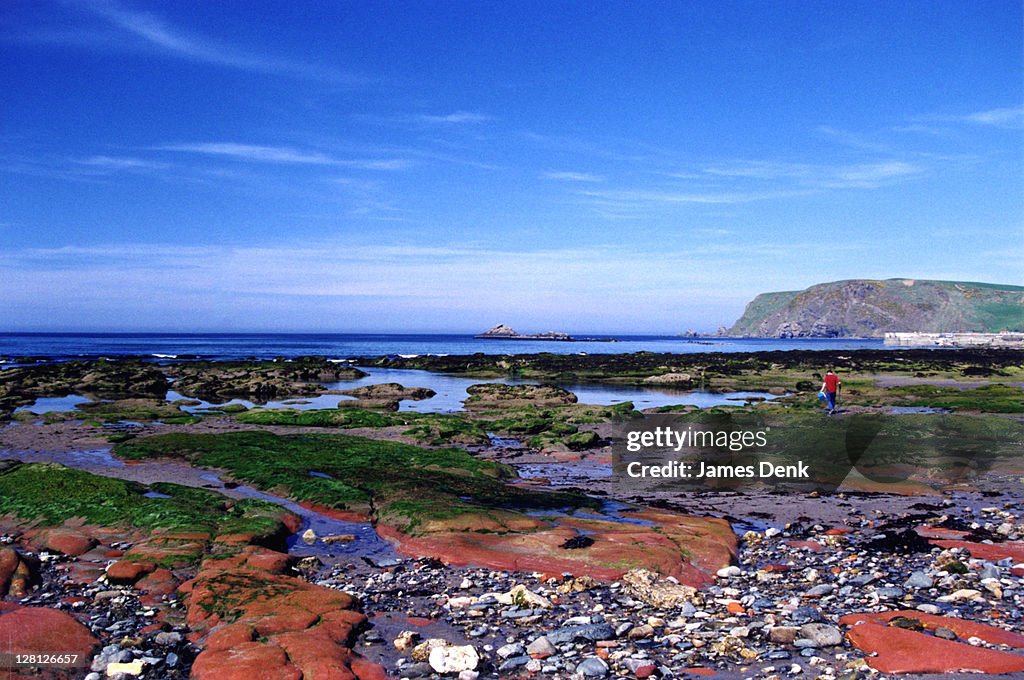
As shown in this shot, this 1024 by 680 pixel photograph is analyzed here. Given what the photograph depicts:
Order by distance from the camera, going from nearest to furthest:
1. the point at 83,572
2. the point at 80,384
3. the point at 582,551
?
the point at 83,572 < the point at 582,551 < the point at 80,384

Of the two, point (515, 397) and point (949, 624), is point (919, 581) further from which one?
point (515, 397)

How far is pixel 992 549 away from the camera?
11.5 m

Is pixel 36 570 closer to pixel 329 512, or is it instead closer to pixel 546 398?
pixel 329 512

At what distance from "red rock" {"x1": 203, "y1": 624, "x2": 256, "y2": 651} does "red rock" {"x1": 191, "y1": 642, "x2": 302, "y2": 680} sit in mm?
85

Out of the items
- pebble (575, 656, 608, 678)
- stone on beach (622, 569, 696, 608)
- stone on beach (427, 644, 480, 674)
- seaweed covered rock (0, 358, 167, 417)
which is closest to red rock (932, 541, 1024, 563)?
stone on beach (622, 569, 696, 608)

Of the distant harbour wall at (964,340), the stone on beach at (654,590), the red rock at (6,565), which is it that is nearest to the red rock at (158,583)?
the red rock at (6,565)

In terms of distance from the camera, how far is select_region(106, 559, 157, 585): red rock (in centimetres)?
994

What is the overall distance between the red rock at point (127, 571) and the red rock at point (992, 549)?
12.8 m

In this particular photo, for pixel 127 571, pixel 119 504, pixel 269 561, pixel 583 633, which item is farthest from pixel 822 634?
pixel 119 504

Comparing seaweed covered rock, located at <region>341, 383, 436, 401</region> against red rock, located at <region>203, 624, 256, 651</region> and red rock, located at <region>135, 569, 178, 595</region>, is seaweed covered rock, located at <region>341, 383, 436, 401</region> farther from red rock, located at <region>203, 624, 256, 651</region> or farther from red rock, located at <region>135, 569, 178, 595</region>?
red rock, located at <region>203, 624, 256, 651</region>

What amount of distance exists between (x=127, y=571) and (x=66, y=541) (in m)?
2.68

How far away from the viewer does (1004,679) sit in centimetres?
690

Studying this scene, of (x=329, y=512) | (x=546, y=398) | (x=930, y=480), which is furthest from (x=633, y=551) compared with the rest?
(x=546, y=398)

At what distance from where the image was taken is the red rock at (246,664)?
7.01 meters
